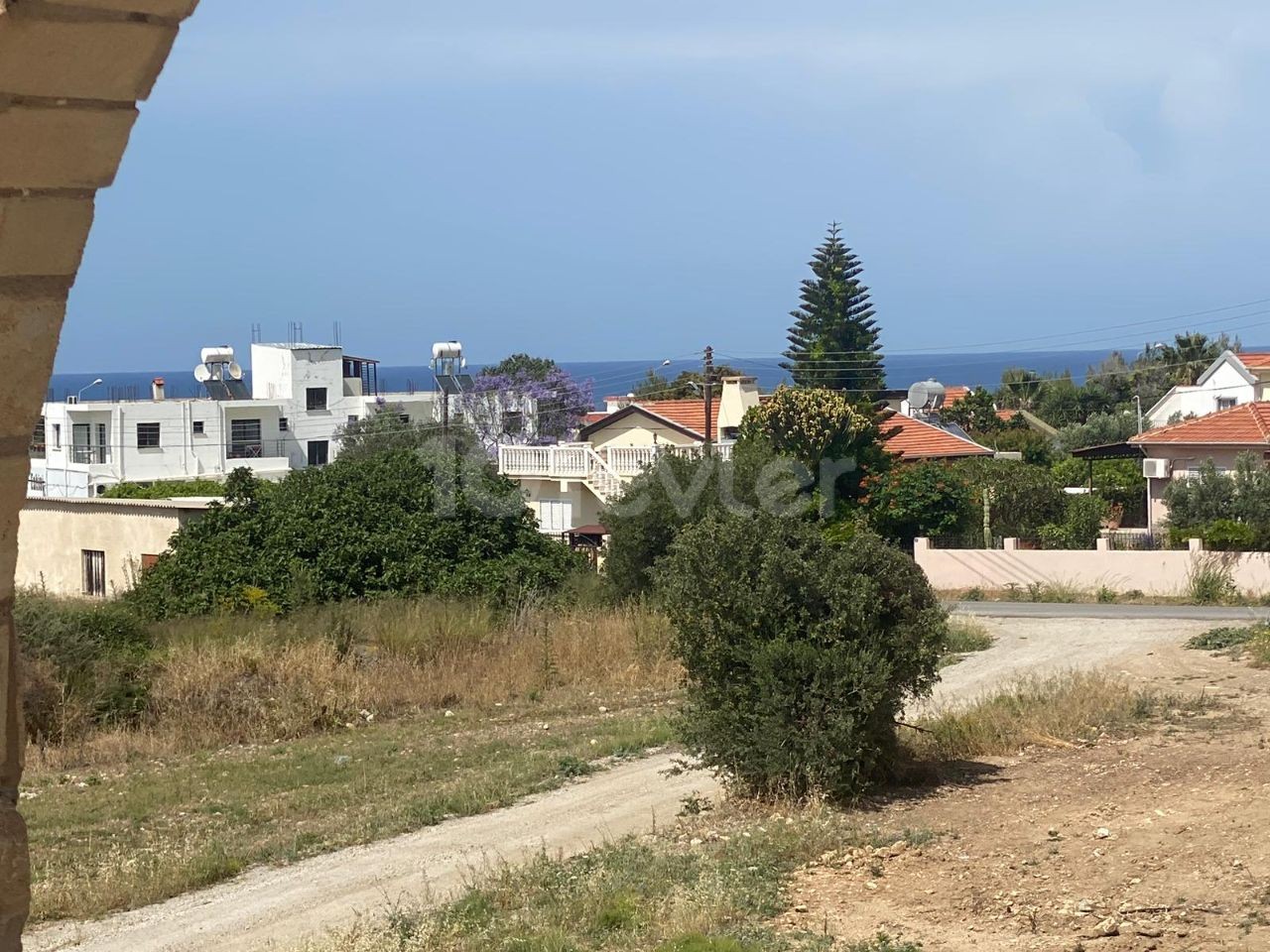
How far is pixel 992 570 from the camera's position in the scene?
107ft

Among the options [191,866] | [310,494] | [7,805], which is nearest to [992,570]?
[310,494]

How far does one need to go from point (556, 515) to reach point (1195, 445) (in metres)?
17.6

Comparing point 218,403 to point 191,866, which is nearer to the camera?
point 191,866

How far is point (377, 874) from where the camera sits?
9.26 metres

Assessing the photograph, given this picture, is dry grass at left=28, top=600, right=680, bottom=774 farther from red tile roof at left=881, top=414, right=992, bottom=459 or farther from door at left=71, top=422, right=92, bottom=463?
door at left=71, top=422, right=92, bottom=463

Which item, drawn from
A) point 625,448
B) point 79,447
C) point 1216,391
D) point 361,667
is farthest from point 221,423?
point 361,667

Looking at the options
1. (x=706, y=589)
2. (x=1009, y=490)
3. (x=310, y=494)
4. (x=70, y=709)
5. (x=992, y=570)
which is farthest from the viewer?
(x=1009, y=490)

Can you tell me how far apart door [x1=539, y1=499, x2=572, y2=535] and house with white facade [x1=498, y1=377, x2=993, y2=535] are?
3cm

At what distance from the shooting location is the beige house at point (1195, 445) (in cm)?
3797

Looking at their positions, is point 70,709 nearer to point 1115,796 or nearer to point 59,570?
point 1115,796

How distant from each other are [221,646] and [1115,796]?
1125cm

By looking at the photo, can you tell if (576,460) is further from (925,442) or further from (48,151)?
(48,151)

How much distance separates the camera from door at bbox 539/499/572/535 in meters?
41.8

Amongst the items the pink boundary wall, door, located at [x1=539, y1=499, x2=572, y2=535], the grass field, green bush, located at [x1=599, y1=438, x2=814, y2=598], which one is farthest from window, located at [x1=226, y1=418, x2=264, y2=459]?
the grass field
